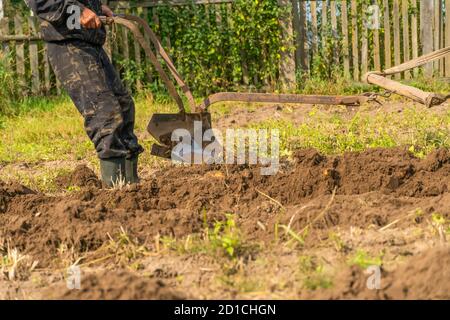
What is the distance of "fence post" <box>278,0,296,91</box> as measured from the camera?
11.9 meters

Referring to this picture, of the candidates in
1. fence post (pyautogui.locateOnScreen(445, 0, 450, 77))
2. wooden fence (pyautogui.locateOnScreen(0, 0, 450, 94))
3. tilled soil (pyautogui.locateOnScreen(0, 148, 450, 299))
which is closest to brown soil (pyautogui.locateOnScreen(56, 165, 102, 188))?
tilled soil (pyautogui.locateOnScreen(0, 148, 450, 299))

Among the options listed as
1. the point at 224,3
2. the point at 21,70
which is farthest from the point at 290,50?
the point at 21,70

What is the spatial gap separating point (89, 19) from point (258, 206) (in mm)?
1892

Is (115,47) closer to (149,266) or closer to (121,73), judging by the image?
(121,73)

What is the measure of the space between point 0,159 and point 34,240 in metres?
3.94

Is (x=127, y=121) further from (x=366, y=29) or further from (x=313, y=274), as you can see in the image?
(x=366, y=29)

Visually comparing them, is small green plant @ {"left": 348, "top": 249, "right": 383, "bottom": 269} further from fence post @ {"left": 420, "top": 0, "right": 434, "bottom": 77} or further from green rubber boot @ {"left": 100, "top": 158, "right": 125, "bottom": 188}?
fence post @ {"left": 420, "top": 0, "right": 434, "bottom": 77}

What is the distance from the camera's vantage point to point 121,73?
12289mm

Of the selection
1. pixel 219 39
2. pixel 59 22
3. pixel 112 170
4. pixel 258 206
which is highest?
pixel 59 22

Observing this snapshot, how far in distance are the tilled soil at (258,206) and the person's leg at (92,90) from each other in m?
0.50

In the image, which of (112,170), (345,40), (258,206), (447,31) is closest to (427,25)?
(447,31)

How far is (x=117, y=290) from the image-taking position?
3.47 meters

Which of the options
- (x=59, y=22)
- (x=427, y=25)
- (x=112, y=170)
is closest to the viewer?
(x=59, y=22)

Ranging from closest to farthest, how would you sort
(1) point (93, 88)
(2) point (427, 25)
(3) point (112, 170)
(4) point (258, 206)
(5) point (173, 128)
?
(4) point (258, 206)
(1) point (93, 88)
(3) point (112, 170)
(5) point (173, 128)
(2) point (427, 25)
